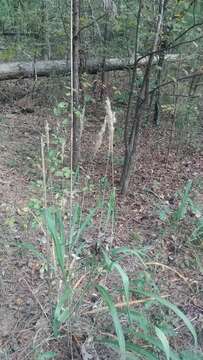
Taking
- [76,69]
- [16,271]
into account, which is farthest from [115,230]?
[76,69]

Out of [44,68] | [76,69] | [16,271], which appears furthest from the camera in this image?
[44,68]

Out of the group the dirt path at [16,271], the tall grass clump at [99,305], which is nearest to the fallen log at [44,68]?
the dirt path at [16,271]

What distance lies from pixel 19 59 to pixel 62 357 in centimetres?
519

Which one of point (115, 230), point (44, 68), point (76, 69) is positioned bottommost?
point (115, 230)

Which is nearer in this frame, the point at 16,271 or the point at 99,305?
the point at 99,305

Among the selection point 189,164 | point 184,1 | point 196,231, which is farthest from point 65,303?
point 189,164

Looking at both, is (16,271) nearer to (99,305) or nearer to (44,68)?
(99,305)

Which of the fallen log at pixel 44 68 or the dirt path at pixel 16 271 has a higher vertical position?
the fallen log at pixel 44 68

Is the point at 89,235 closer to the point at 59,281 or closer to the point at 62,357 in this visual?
the point at 59,281

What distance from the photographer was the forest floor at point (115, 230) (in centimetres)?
201

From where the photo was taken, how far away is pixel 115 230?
2.87 metres

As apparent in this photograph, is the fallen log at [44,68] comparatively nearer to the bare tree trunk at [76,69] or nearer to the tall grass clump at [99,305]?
the bare tree trunk at [76,69]

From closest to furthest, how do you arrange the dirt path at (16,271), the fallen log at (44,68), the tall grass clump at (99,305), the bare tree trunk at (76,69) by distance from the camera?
the tall grass clump at (99,305) → the dirt path at (16,271) → the bare tree trunk at (76,69) → the fallen log at (44,68)

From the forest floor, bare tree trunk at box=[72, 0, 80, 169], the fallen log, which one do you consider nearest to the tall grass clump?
the forest floor
